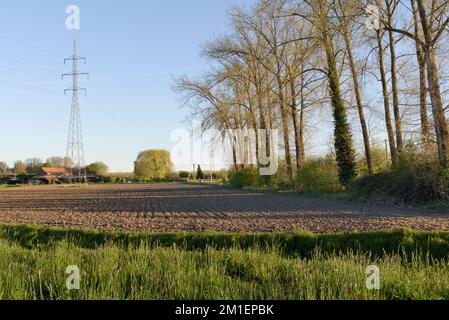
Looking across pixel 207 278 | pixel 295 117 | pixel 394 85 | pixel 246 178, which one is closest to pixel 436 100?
pixel 394 85

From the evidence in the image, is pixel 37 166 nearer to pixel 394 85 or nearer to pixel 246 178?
pixel 246 178

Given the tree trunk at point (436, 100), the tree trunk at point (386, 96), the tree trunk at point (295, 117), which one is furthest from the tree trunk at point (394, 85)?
the tree trunk at point (295, 117)

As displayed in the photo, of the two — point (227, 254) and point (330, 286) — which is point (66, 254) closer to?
point (227, 254)

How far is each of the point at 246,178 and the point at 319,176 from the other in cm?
1777

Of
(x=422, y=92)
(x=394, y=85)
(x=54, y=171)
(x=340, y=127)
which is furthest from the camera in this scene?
(x=54, y=171)

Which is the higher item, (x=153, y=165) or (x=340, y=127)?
(x=153, y=165)

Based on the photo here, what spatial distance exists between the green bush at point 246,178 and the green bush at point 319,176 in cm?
1412

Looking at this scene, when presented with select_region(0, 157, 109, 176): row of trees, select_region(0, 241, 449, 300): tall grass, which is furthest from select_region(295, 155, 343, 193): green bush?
select_region(0, 157, 109, 176): row of trees

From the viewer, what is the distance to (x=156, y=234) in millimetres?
11703

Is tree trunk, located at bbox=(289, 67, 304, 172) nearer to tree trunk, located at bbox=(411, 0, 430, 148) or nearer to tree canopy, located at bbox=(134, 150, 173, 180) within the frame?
tree trunk, located at bbox=(411, 0, 430, 148)

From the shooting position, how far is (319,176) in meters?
28.5

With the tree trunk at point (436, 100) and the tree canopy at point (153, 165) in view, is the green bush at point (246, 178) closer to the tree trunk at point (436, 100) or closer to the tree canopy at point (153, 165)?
the tree trunk at point (436, 100)

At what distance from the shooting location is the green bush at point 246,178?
4478 centimetres
